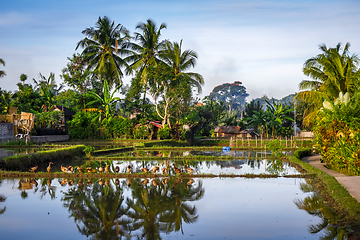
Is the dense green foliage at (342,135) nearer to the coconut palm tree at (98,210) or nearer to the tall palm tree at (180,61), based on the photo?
the coconut palm tree at (98,210)

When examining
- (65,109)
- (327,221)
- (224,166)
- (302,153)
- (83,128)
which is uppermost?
(65,109)

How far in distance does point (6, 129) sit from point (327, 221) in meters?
23.1

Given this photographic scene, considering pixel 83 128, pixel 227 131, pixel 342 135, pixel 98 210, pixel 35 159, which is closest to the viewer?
pixel 98 210

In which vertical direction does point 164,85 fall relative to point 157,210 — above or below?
above

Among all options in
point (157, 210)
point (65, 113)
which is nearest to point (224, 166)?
point (157, 210)

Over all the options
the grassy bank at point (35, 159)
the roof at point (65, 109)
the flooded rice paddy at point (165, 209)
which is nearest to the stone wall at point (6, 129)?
the grassy bank at point (35, 159)

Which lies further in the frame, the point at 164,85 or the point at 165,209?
the point at 164,85

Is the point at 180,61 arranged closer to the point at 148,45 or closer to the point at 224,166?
the point at 148,45

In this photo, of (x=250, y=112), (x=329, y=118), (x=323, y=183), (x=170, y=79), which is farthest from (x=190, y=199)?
(x=250, y=112)

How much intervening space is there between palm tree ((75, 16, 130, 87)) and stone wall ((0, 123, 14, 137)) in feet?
38.2

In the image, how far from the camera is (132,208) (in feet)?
25.9

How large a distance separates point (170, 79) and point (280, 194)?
23976 millimetres

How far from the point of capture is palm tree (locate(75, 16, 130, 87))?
1389 inches

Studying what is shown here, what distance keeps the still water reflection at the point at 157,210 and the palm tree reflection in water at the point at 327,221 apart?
2cm
